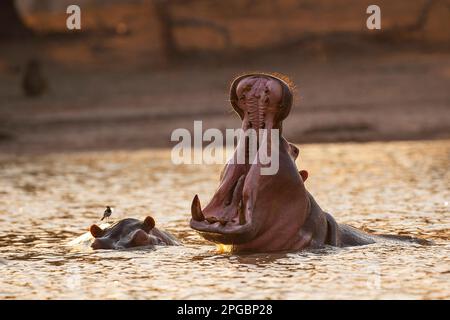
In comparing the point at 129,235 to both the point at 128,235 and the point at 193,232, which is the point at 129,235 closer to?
the point at 128,235

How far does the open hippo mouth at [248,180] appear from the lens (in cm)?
713

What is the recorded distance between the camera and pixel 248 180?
7195mm

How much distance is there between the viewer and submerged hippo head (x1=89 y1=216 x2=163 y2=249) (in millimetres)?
8211

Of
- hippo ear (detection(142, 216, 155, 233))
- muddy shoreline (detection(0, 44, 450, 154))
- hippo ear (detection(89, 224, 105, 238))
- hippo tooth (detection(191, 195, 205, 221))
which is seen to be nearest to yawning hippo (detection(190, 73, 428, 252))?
hippo tooth (detection(191, 195, 205, 221))

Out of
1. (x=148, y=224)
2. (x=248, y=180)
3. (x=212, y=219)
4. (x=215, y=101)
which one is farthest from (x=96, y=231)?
(x=215, y=101)

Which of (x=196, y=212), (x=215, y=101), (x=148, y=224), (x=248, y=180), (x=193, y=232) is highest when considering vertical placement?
(x=215, y=101)

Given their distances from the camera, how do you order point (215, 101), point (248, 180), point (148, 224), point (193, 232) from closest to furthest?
point (248, 180) → point (148, 224) → point (193, 232) → point (215, 101)

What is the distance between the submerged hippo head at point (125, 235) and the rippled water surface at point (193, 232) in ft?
0.44

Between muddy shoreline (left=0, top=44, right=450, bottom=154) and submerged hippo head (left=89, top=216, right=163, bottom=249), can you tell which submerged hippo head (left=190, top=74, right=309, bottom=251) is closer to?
submerged hippo head (left=89, top=216, right=163, bottom=249)

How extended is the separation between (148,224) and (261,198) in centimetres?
123
